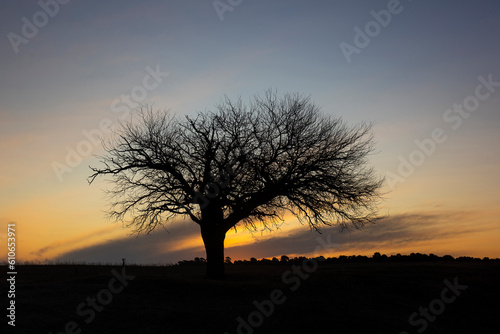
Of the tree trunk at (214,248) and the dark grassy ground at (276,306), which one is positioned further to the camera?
the tree trunk at (214,248)

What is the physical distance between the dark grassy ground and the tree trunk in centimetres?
235

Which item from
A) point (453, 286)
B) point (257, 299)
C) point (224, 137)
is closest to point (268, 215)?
point (224, 137)

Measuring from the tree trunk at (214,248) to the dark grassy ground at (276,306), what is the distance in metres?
2.35

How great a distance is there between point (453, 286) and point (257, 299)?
34.6ft

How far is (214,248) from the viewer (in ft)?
90.9

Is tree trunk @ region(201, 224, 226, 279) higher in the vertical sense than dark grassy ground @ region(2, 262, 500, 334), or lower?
higher

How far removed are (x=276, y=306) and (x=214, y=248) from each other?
31.0 feet

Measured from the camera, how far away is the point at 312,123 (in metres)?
27.3

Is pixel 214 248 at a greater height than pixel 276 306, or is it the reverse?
pixel 214 248

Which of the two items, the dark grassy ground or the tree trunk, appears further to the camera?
the tree trunk

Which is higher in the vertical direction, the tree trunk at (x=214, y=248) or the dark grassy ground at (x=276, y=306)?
the tree trunk at (x=214, y=248)

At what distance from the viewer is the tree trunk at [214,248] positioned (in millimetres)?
27594

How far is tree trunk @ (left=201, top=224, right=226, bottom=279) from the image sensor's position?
90.5 feet

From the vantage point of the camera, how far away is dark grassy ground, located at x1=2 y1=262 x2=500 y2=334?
16.0 meters
